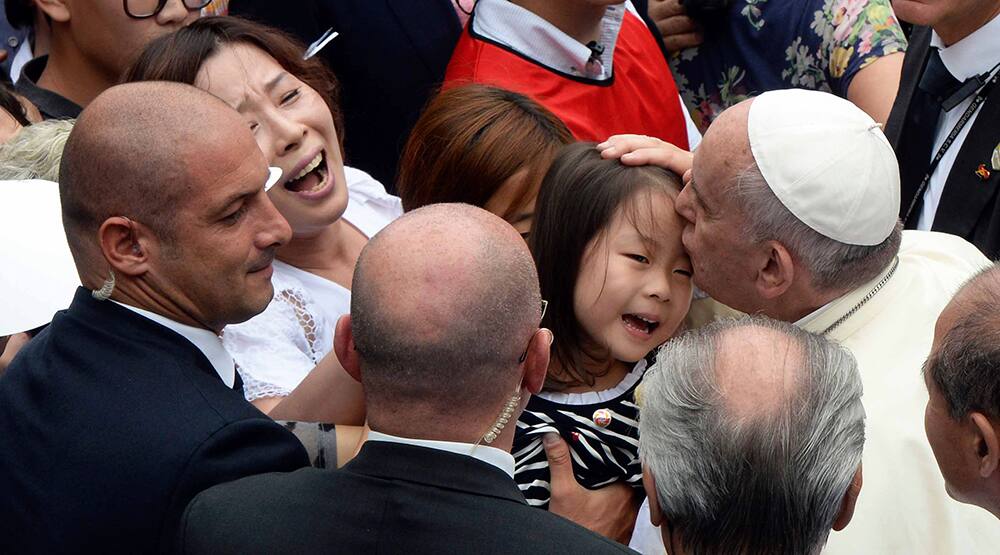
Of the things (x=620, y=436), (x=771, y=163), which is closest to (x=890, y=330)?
(x=771, y=163)

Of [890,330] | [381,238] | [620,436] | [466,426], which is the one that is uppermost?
[381,238]

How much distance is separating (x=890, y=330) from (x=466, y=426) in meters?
1.21

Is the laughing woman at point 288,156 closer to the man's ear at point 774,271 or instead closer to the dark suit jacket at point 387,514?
the dark suit jacket at point 387,514

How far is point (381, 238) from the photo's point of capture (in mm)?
2053

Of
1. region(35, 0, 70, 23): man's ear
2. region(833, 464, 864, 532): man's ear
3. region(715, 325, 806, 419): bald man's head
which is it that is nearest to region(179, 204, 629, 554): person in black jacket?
region(715, 325, 806, 419): bald man's head

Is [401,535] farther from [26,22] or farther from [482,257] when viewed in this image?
[26,22]

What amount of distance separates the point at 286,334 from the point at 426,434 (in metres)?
1.05

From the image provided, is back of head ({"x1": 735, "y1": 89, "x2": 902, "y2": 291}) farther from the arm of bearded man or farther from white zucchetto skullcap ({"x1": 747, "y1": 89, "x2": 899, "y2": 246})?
the arm of bearded man

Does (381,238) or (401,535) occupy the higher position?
(381,238)

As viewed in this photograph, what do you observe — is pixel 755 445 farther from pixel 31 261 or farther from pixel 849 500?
pixel 31 261

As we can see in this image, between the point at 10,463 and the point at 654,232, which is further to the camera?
the point at 654,232

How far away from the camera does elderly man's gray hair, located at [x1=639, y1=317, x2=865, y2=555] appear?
1976 mm

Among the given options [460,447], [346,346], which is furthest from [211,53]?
[460,447]

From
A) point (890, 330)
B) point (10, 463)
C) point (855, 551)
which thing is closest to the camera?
point (10, 463)
